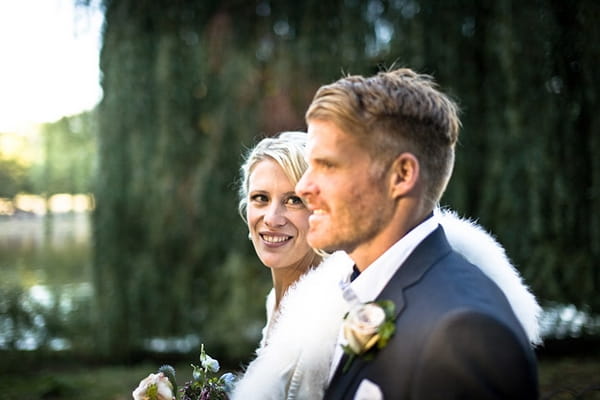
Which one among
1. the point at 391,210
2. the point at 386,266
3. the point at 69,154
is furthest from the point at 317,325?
the point at 69,154

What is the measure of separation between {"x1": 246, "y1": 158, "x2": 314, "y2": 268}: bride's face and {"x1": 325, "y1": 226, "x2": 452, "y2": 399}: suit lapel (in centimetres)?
77

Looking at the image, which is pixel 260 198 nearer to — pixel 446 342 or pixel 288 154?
pixel 288 154

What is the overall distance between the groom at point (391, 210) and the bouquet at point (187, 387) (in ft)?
1.73

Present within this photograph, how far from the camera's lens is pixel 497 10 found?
5.11 meters

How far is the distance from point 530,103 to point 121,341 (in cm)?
416

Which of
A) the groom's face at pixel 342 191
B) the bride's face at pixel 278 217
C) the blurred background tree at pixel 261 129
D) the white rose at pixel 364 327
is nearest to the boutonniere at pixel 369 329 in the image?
the white rose at pixel 364 327

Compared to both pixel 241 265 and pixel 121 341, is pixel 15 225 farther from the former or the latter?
pixel 241 265

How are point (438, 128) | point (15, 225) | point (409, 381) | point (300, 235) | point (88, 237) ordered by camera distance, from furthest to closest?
point (15, 225) → point (88, 237) → point (300, 235) → point (438, 128) → point (409, 381)

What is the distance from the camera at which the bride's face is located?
6.77ft

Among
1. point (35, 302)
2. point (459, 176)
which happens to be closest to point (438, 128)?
point (459, 176)

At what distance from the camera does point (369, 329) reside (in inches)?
46.8

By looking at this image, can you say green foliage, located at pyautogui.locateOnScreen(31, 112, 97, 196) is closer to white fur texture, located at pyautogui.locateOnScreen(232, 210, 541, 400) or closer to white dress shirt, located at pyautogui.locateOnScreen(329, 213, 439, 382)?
white fur texture, located at pyautogui.locateOnScreen(232, 210, 541, 400)

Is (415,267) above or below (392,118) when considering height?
below

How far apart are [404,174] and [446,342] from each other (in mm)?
360
